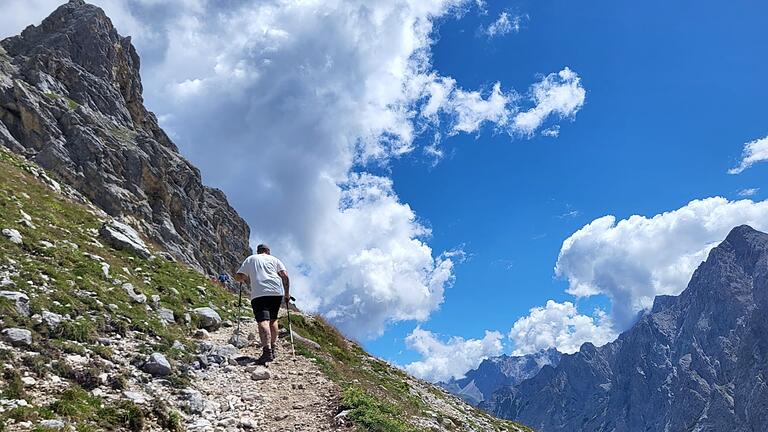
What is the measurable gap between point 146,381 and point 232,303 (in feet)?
45.4

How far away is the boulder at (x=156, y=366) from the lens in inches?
525

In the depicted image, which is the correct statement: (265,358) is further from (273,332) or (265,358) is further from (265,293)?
(265,293)

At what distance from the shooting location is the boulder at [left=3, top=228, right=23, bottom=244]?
17.8m

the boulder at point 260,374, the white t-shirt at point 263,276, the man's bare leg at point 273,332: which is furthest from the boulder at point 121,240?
the boulder at point 260,374

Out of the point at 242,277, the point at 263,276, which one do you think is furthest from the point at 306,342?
the point at 263,276

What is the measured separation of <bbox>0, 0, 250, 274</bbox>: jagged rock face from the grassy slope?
1156 inches

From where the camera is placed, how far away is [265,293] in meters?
17.7

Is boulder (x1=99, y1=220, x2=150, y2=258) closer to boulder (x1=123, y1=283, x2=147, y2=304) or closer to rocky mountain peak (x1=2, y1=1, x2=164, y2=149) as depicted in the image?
boulder (x1=123, y1=283, x2=147, y2=304)

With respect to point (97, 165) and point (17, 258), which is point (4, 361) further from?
point (97, 165)

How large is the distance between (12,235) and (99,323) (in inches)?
246

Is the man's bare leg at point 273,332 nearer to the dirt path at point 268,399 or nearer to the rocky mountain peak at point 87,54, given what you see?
the dirt path at point 268,399

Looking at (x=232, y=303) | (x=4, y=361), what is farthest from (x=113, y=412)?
(x=232, y=303)

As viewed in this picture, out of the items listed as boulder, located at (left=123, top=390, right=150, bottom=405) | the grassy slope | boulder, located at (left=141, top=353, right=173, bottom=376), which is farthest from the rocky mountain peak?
boulder, located at (left=123, top=390, right=150, bottom=405)

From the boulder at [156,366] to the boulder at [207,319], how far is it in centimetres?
Result: 652
